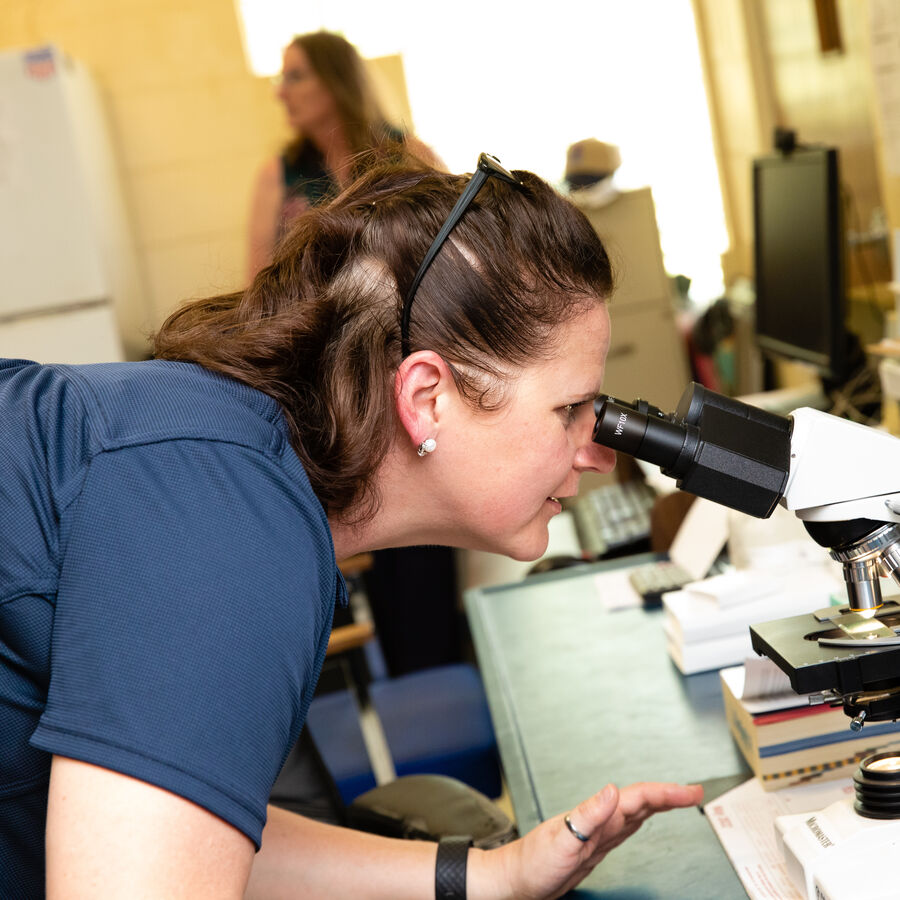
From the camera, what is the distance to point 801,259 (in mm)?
2230

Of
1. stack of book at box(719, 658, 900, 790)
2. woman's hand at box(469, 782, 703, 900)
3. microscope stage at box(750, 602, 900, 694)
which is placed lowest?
woman's hand at box(469, 782, 703, 900)

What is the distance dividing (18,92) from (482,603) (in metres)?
2.85

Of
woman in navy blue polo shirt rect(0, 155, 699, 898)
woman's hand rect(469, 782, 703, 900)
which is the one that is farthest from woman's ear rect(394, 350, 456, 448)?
woman's hand rect(469, 782, 703, 900)

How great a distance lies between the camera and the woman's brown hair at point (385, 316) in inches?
33.9

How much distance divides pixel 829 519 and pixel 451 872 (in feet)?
1.81

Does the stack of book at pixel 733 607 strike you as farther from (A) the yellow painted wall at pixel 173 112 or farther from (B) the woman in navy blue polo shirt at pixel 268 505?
(A) the yellow painted wall at pixel 173 112

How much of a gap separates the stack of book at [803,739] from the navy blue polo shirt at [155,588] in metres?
0.46

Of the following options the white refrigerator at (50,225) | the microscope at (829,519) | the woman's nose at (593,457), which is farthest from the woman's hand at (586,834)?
the white refrigerator at (50,225)

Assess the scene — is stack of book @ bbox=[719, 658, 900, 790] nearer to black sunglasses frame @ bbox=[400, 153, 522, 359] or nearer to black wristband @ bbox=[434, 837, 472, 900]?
black wristband @ bbox=[434, 837, 472, 900]

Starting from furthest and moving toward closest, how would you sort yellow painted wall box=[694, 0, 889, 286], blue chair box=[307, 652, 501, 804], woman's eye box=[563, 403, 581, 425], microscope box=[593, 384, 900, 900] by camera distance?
yellow painted wall box=[694, 0, 889, 286] → blue chair box=[307, 652, 501, 804] → woman's eye box=[563, 403, 581, 425] → microscope box=[593, 384, 900, 900]

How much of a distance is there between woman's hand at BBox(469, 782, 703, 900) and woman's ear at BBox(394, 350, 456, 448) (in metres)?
0.39

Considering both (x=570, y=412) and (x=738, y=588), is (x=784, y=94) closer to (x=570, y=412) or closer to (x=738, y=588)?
(x=738, y=588)

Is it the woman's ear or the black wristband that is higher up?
the woman's ear

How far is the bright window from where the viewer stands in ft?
15.1
